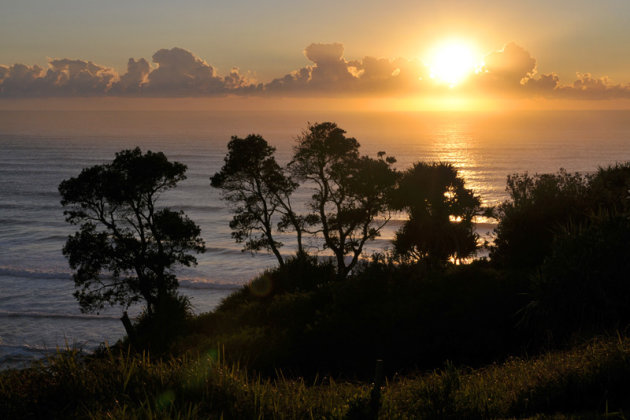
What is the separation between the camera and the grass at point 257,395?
28.8 ft

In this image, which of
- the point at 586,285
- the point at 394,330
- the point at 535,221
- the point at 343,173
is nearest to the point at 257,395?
the point at 394,330

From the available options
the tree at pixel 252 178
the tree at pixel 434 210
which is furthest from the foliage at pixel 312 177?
the tree at pixel 434 210

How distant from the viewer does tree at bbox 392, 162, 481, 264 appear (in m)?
39.3

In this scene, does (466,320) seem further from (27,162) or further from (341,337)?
(27,162)

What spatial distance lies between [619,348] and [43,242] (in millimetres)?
59860

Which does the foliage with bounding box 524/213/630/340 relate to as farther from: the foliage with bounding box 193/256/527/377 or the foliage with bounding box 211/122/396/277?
the foliage with bounding box 211/122/396/277

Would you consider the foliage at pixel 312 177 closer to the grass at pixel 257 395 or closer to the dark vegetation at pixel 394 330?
the dark vegetation at pixel 394 330

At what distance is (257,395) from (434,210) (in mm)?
32593

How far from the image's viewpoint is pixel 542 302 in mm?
16078

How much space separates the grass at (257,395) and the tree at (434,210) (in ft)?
93.2

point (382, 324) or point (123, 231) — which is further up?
point (123, 231)

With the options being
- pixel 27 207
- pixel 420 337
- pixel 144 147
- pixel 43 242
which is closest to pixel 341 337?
pixel 420 337

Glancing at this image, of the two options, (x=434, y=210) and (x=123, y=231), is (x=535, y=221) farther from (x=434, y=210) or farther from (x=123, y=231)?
(x=123, y=231)

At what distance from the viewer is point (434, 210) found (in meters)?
40.2
